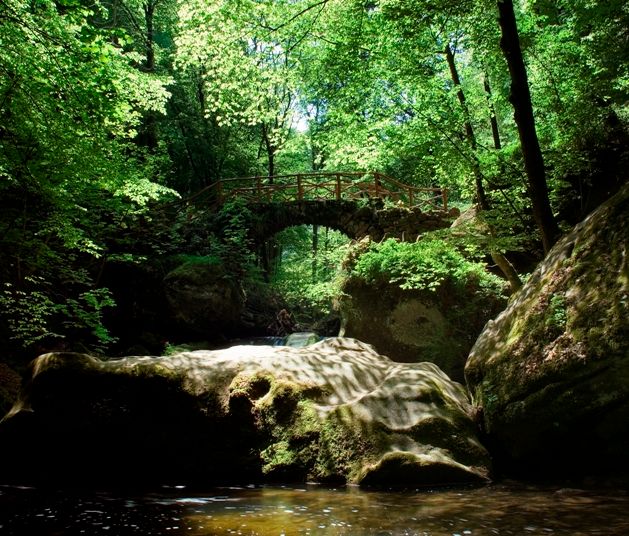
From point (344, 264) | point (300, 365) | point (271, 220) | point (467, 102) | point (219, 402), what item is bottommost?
point (219, 402)

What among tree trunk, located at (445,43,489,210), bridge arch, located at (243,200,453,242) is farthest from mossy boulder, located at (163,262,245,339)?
tree trunk, located at (445,43,489,210)

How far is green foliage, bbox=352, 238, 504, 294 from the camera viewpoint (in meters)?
9.66

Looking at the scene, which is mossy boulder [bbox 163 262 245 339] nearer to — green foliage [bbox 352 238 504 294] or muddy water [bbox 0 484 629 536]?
green foliage [bbox 352 238 504 294]

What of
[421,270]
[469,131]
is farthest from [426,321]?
[469,131]

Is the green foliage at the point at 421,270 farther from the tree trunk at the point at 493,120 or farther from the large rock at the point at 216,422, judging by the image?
the large rock at the point at 216,422

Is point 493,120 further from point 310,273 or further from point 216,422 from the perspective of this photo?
point 310,273

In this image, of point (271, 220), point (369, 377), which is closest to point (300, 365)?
point (369, 377)

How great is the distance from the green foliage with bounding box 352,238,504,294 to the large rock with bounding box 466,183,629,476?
4655mm

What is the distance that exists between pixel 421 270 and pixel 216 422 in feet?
22.6

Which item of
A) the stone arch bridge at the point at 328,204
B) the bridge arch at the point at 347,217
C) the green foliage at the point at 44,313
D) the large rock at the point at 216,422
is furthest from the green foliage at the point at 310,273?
the large rock at the point at 216,422

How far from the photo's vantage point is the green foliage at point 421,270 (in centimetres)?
966

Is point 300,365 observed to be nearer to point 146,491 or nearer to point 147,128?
point 146,491

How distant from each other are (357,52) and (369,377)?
5.27 metres

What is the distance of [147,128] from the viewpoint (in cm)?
1711
